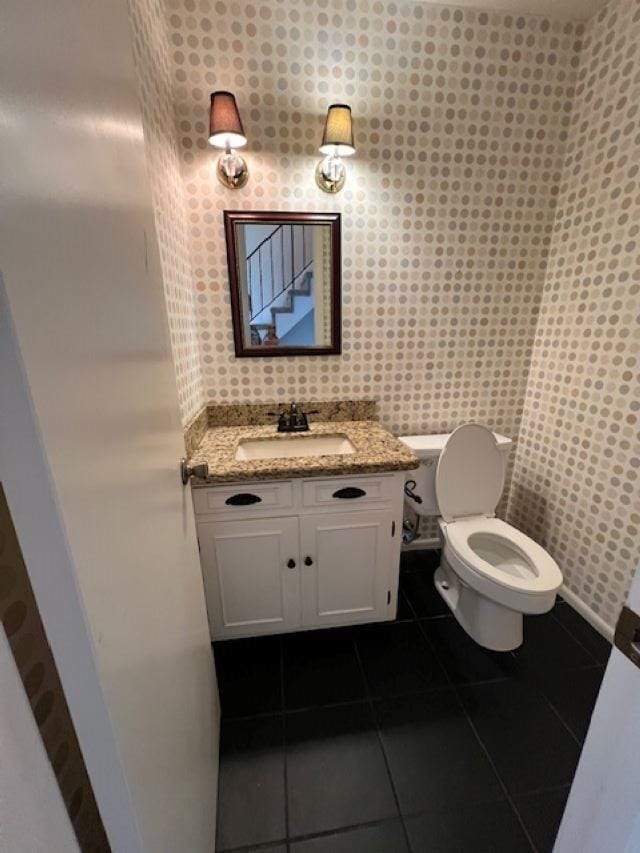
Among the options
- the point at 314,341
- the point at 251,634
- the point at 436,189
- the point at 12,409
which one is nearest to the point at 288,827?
the point at 251,634

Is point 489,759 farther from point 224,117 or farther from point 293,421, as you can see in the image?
point 224,117

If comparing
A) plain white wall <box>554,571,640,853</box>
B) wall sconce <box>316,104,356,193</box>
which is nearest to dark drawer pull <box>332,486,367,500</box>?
plain white wall <box>554,571,640,853</box>

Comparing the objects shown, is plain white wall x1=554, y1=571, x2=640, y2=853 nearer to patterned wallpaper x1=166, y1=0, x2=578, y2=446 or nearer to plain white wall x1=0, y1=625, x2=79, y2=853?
plain white wall x1=0, y1=625, x2=79, y2=853

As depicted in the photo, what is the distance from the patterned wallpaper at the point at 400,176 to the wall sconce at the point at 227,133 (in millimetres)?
52

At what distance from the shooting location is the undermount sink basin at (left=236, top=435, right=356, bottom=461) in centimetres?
166

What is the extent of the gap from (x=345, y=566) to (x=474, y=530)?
613 mm

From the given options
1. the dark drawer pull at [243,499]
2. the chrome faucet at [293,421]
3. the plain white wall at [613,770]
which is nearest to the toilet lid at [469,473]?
the chrome faucet at [293,421]

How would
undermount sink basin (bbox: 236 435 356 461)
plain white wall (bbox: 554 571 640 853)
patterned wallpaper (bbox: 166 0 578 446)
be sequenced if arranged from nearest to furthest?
plain white wall (bbox: 554 571 640 853)
patterned wallpaper (bbox: 166 0 578 446)
undermount sink basin (bbox: 236 435 356 461)

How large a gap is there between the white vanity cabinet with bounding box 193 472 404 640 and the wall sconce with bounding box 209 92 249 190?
1262 millimetres

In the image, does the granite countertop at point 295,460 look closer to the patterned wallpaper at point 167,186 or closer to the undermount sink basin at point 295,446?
the undermount sink basin at point 295,446

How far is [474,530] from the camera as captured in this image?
5.28 feet

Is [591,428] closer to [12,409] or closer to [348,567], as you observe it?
[348,567]

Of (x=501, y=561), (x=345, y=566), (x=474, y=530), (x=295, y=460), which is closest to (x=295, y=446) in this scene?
(x=295, y=460)

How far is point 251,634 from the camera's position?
1.49m
